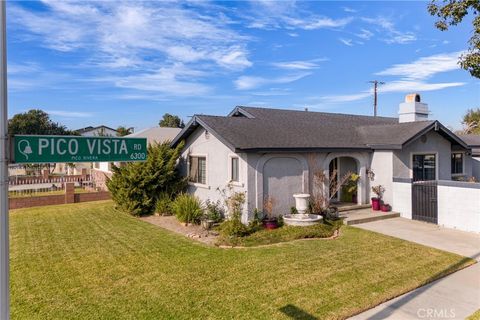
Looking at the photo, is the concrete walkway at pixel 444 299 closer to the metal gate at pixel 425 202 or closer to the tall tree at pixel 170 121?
the metal gate at pixel 425 202

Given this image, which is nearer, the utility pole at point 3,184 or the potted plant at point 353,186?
the utility pole at point 3,184

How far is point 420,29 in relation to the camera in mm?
10977

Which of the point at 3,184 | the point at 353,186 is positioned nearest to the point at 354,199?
the point at 353,186

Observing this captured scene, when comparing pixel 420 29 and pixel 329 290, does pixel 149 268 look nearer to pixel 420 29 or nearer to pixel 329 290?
pixel 329 290

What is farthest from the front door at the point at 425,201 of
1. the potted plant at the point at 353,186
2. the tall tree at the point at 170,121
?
the tall tree at the point at 170,121

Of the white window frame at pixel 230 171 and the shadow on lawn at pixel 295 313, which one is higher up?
the white window frame at pixel 230 171

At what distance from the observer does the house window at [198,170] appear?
14606mm

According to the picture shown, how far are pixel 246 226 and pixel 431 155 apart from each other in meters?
10.6

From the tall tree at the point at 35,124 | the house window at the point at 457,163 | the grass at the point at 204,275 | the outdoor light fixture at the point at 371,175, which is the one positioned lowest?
the grass at the point at 204,275

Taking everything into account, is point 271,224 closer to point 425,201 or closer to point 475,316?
point 425,201

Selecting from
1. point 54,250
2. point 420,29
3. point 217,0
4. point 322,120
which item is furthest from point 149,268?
point 322,120

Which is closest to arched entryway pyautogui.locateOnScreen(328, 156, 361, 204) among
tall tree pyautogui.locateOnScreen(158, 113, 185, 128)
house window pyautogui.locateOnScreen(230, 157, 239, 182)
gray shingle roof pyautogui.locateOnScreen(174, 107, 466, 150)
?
gray shingle roof pyautogui.locateOnScreen(174, 107, 466, 150)

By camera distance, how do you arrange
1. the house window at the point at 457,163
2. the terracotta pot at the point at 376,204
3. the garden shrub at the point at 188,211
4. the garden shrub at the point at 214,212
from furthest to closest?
the house window at the point at 457,163 < the terracotta pot at the point at 376,204 < the garden shrub at the point at 214,212 < the garden shrub at the point at 188,211

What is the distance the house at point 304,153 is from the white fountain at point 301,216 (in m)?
0.63
